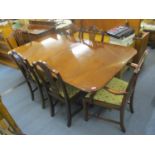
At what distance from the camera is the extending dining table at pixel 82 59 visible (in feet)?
5.69

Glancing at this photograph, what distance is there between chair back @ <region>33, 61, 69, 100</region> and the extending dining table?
0.10 meters

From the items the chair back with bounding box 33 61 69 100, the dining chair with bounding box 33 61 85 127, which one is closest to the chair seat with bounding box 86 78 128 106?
the dining chair with bounding box 33 61 85 127

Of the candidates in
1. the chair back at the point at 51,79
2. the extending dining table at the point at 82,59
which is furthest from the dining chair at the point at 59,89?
the extending dining table at the point at 82,59

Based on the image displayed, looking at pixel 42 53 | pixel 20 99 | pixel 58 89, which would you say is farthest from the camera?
pixel 20 99

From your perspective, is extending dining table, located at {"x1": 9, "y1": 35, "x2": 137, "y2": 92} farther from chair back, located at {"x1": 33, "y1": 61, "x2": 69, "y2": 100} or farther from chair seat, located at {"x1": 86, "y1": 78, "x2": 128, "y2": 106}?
chair seat, located at {"x1": 86, "y1": 78, "x2": 128, "y2": 106}

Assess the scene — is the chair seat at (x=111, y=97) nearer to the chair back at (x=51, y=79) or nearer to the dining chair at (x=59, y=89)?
the dining chair at (x=59, y=89)

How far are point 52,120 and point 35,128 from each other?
9.9 inches

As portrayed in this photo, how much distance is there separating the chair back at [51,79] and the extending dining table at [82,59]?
0.32ft

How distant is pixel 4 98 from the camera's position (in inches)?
111

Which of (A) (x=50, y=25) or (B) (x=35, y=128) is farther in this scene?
(A) (x=50, y=25)

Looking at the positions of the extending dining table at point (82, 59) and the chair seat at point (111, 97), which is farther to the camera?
the chair seat at point (111, 97)
